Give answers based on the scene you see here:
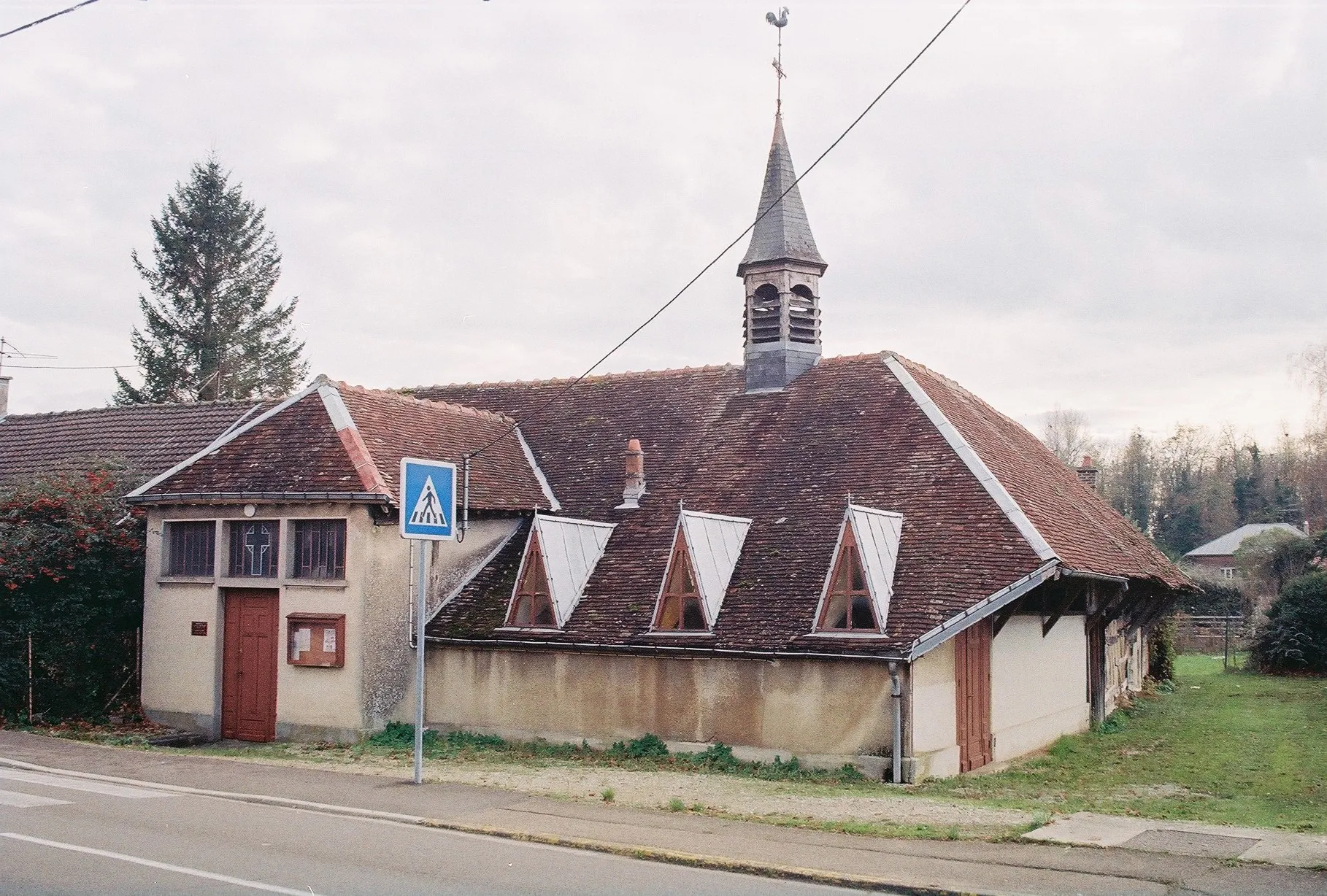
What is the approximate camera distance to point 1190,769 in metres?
16.5

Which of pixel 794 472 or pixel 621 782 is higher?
pixel 794 472

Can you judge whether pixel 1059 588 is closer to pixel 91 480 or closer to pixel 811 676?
pixel 811 676

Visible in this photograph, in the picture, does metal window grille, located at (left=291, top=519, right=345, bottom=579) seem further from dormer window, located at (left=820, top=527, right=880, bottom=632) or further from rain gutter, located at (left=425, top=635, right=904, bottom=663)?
dormer window, located at (left=820, top=527, right=880, bottom=632)

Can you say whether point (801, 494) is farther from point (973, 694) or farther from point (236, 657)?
point (236, 657)

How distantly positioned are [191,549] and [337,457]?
117 inches

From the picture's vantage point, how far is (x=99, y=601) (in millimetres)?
19625

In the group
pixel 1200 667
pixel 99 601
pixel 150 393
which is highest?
pixel 150 393

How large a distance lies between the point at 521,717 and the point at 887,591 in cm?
586

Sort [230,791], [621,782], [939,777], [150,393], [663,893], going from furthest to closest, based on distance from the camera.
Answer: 1. [150,393]
2. [939,777]
3. [621,782]
4. [230,791]
5. [663,893]

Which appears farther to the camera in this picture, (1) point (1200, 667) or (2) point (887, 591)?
(1) point (1200, 667)

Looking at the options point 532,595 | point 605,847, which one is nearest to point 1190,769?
point 532,595

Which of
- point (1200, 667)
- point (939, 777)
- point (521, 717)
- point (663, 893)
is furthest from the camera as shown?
point (1200, 667)

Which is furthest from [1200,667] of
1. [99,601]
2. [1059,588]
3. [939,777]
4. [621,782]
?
[99,601]

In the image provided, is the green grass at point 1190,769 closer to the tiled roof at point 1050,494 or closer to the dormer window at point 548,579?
the tiled roof at point 1050,494
